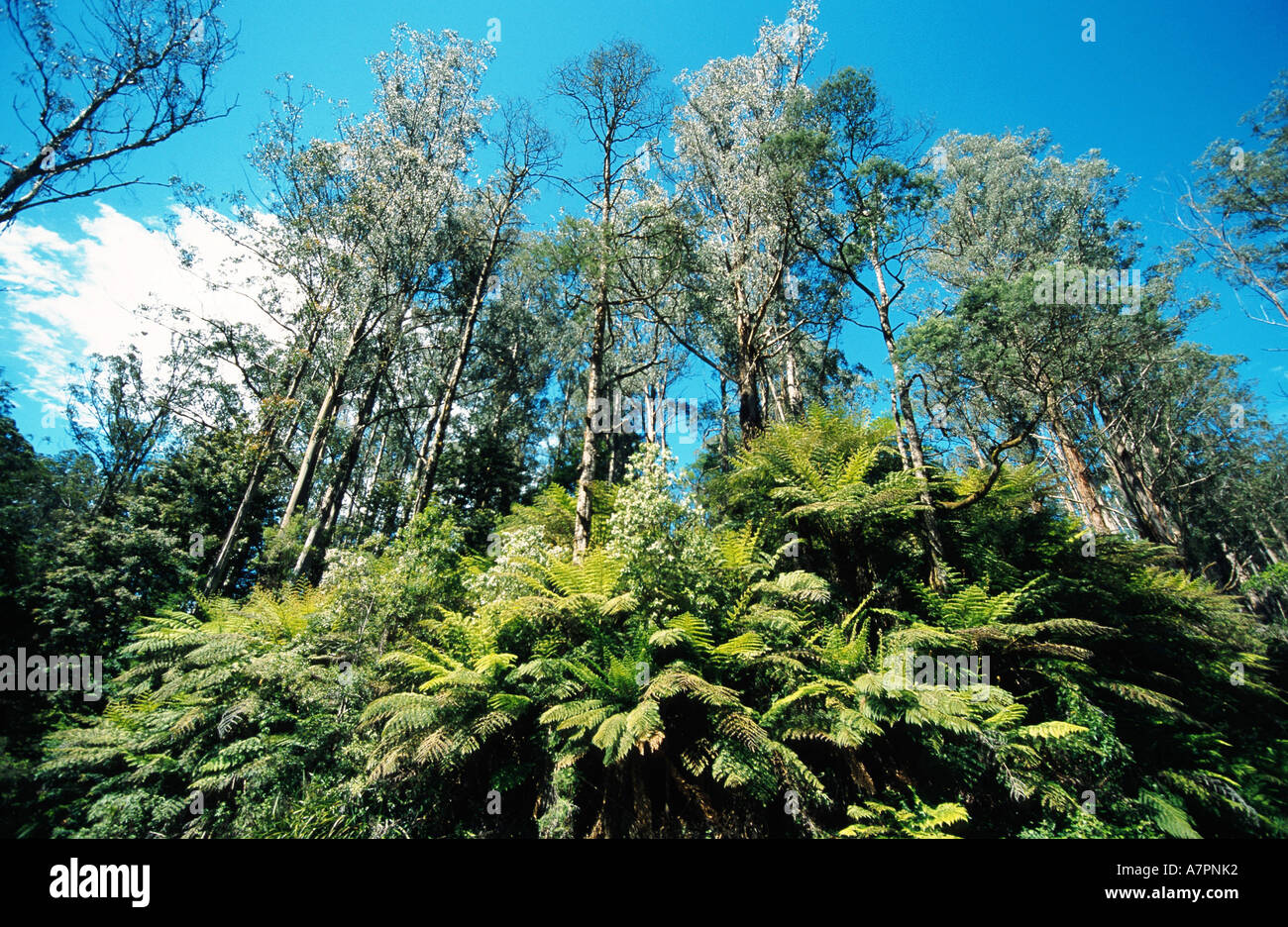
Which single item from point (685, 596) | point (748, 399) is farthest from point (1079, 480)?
point (685, 596)

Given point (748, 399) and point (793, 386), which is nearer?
point (748, 399)

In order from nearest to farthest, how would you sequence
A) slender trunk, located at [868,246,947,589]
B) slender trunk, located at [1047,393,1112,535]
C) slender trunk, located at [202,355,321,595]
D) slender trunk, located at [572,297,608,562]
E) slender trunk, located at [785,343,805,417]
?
slender trunk, located at [868,246,947,589] < slender trunk, located at [572,297,608,562] < slender trunk, located at [1047,393,1112,535] < slender trunk, located at [202,355,321,595] < slender trunk, located at [785,343,805,417]

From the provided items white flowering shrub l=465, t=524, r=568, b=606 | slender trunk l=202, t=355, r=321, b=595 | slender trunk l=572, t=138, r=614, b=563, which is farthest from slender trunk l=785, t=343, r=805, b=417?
slender trunk l=202, t=355, r=321, b=595

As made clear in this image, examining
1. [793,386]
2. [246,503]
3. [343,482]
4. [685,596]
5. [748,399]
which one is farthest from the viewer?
[793,386]

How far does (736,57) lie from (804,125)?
8.30 m

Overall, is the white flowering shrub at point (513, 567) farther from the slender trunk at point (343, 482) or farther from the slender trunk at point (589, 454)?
the slender trunk at point (343, 482)

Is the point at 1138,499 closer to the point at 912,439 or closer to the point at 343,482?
the point at 912,439

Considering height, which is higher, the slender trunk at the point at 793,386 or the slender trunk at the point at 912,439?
the slender trunk at the point at 793,386

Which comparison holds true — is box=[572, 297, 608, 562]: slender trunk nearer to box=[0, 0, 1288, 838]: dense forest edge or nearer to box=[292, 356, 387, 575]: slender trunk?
box=[0, 0, 1288, 838]: dense forest edge

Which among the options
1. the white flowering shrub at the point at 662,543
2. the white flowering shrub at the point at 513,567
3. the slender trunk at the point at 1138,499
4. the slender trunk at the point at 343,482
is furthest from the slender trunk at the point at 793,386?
→ the slender trunk at the point at 343,482

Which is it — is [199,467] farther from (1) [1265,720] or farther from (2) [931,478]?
(1) [1265,720]

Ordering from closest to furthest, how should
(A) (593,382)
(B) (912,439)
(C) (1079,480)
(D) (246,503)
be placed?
(B) (912,439) < (A) (593,382) < (D) (246,503) < (C) (1079,480)

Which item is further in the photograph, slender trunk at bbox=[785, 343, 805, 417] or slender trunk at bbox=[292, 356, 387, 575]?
slender trunk at bbox=[785, 343, 805, 417]
